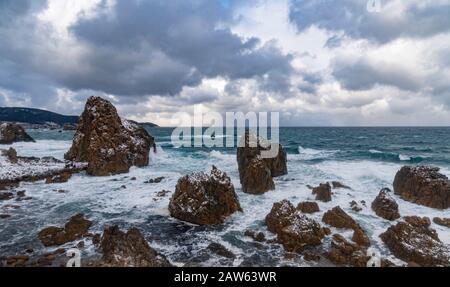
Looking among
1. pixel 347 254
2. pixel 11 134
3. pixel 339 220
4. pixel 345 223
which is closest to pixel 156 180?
pixel 339 220

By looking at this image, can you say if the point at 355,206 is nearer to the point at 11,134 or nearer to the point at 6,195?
the point at 6,195

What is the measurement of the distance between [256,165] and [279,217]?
751 cm

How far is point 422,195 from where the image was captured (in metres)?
19.0

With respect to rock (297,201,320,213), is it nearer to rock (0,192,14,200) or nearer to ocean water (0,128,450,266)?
ocean water (0,128,450,266)

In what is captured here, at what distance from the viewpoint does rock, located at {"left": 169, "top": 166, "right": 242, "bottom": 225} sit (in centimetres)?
1592

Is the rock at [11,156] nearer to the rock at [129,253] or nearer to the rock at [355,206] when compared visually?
the rock at [129,253]

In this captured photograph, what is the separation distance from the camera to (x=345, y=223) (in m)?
15.0

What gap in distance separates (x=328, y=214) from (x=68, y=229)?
13102 millimetres

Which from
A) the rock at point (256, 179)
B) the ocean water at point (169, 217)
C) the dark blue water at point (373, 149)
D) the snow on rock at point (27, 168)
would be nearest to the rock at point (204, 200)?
the ocean water at point (169, 217)

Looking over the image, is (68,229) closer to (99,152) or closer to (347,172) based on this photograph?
(99,152)

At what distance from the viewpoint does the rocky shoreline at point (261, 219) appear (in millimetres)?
11617

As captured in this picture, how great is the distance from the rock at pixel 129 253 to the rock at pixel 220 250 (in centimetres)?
227

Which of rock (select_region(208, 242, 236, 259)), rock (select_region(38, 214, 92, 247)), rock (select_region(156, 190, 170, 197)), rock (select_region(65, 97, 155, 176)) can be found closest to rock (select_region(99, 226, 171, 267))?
rock (select_region(208, 242, 236, 259))

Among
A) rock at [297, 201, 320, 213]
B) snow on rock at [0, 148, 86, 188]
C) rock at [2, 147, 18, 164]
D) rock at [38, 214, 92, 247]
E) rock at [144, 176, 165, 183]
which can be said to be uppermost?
rock at [2, 147, 18, 164]
